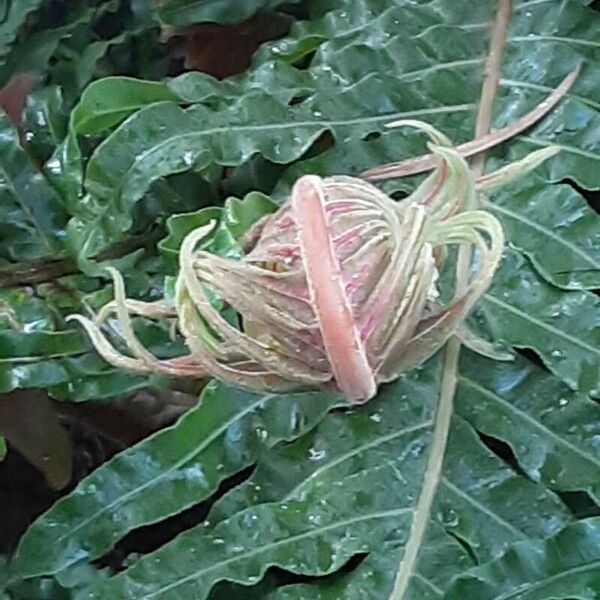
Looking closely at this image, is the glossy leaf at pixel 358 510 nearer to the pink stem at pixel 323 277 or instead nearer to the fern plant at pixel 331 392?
the fern plant at pixel 331 392

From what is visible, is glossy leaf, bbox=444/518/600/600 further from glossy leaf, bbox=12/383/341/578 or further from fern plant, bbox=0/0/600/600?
glossy leaf, bbox=12/383/341/578

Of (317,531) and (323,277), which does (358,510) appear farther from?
(323,277)

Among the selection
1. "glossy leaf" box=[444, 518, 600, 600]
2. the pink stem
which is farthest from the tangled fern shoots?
"glossy leaf" box=[444, 518, 600, 600]

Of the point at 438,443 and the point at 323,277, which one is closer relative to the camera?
the point at 323,277

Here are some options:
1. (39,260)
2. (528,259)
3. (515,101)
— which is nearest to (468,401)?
(528,259)

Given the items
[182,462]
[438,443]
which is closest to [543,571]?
[438,443]

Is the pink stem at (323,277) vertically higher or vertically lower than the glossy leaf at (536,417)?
higher

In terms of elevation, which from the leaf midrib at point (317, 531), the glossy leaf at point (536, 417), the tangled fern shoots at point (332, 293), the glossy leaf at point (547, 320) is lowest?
the leaf midrib at point (317, 531)

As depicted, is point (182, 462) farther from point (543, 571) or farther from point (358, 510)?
point (543, 571)

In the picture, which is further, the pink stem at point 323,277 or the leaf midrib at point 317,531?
the leaf midrib at point 317,531

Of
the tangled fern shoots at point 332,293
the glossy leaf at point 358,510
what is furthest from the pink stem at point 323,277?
the glossy leaf at point 358,510

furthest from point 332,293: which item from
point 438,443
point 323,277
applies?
point 438,443

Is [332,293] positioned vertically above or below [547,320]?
above

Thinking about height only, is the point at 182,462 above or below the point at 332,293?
below
